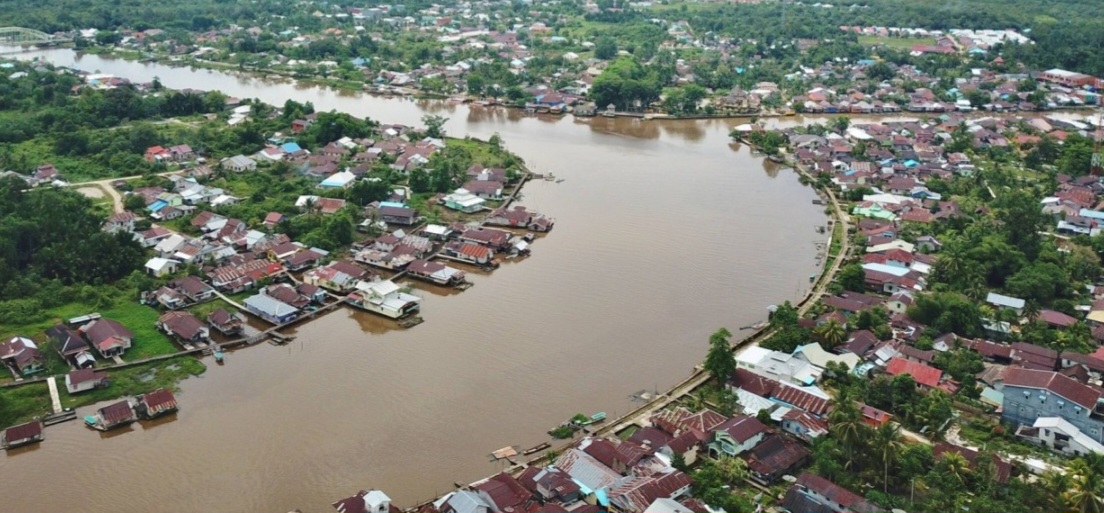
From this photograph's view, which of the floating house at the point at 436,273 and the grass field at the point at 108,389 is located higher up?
the floating house at the point at 436,273

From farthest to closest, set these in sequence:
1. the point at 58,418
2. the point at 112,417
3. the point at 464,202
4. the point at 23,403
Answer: the point at 464,202
the point at 23,403
the point at 58,418
the point at 112,417

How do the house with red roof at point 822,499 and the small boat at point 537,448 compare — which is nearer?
the house with red roof at point 822,499

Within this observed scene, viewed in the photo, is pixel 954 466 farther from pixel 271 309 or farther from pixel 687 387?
pixel 271 309

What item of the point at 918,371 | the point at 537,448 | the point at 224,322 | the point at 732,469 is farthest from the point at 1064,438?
the point at 224,322

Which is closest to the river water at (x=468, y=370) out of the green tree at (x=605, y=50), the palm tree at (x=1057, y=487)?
the palm tree at (x=1057, y=487)

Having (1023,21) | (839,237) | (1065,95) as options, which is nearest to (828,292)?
(839,237)

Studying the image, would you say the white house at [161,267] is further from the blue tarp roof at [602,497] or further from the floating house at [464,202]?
the blue tarp roof at [602,497]

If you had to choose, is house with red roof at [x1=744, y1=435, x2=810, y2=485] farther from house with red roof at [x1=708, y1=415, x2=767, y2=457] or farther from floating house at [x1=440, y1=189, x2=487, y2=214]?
floating house at [x1=440, y1=189, x2=487, y2=214]
